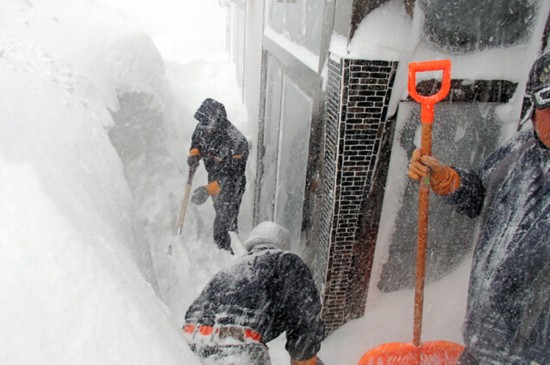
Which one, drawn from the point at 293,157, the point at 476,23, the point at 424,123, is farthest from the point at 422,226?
the point at 293,157

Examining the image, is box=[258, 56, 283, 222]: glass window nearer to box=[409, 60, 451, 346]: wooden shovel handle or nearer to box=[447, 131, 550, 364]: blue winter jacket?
box=[409, 60, 451, 346]: wooden shovel handle

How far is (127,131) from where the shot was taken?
258 inches

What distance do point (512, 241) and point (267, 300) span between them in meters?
1.47

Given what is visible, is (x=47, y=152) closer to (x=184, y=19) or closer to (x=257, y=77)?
(x=257, y=77)

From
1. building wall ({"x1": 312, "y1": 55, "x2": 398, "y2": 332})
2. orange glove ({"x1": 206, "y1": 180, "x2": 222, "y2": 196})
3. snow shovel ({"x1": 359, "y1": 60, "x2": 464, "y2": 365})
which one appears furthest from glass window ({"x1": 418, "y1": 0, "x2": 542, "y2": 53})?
orange glove ({"x1": 206, "y1": 180, "x2": 222, "y2": 196})

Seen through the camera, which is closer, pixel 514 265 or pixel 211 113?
pixel 514 265

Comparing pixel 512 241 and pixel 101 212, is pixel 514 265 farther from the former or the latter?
pixel 101 212

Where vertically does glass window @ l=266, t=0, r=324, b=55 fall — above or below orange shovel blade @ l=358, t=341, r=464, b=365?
above

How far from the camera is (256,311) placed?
2357mm

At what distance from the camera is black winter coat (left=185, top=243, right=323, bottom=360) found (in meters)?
2.35

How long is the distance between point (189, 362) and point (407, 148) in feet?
8.26

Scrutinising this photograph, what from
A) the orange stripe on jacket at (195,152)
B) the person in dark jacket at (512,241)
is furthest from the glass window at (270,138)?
the person in dark jacket at (512,241)

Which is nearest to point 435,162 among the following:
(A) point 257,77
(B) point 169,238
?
(B) point 169,238

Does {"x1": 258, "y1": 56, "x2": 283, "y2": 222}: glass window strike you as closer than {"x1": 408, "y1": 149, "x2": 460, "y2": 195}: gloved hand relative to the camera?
No
